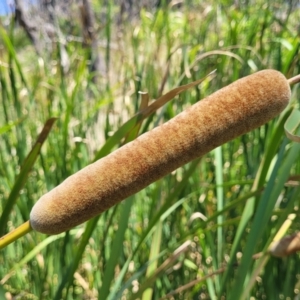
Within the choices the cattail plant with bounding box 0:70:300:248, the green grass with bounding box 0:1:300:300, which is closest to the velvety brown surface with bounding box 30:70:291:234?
the cattail plant with bounding box 0:70:300:248

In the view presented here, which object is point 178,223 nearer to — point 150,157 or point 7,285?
point 7,285

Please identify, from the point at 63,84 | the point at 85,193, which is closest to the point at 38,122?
the point at 63,84

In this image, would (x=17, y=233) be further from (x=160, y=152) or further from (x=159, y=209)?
(x=159, y=209)

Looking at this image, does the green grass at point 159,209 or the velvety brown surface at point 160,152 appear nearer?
the velvety brown surface at point 160,152

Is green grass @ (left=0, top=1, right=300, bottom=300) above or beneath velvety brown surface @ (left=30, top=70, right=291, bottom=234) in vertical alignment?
beneath

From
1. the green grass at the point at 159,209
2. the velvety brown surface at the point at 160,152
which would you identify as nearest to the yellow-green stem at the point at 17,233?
the velvety brown surface at the point at 160,152

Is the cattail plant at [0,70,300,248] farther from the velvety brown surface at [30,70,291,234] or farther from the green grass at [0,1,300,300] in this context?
the green grass at [0,1,300,300]

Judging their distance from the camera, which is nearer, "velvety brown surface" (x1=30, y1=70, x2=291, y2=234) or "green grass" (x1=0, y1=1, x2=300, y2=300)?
"velvety brown surface" (x1=30, y1=70, x2=291, y2=234)

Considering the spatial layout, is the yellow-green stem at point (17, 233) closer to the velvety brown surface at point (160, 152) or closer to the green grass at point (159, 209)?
the velvety brown surface at point (160, 152)
